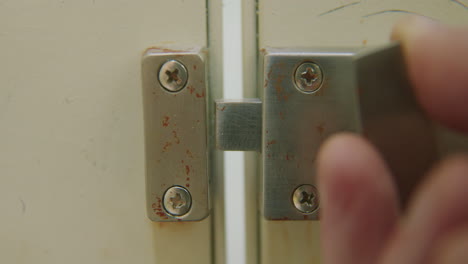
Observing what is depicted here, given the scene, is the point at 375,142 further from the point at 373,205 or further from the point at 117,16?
the point at 117,16

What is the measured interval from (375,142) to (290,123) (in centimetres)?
12

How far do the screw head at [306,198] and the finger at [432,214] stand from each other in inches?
5.5

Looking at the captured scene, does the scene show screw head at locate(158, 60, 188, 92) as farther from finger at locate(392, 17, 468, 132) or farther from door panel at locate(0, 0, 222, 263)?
finger at locate(392, 17, 468, 132)

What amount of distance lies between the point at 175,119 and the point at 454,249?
222 millimetres

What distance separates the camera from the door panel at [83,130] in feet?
1.11

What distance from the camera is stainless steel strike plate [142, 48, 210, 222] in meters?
0.31

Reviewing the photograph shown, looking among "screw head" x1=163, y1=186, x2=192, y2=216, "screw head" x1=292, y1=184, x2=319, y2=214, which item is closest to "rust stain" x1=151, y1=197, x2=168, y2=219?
"screw head" x1=163, y1=186, x2=192, y2=216

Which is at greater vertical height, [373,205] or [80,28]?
[80,28]

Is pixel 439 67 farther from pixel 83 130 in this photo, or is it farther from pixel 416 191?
pixel 83 130

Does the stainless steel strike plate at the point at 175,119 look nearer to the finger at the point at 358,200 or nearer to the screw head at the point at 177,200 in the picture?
the screw head at the point at 177,200

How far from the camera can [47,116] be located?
0.35 metres

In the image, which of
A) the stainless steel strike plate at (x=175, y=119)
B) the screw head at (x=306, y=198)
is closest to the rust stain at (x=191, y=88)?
the stainless steel strike plate at (x=175, y=119)

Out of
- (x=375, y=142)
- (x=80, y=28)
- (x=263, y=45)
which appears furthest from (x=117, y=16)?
(x=375, y=142)

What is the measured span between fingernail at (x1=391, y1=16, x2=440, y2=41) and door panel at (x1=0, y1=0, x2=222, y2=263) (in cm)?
19
